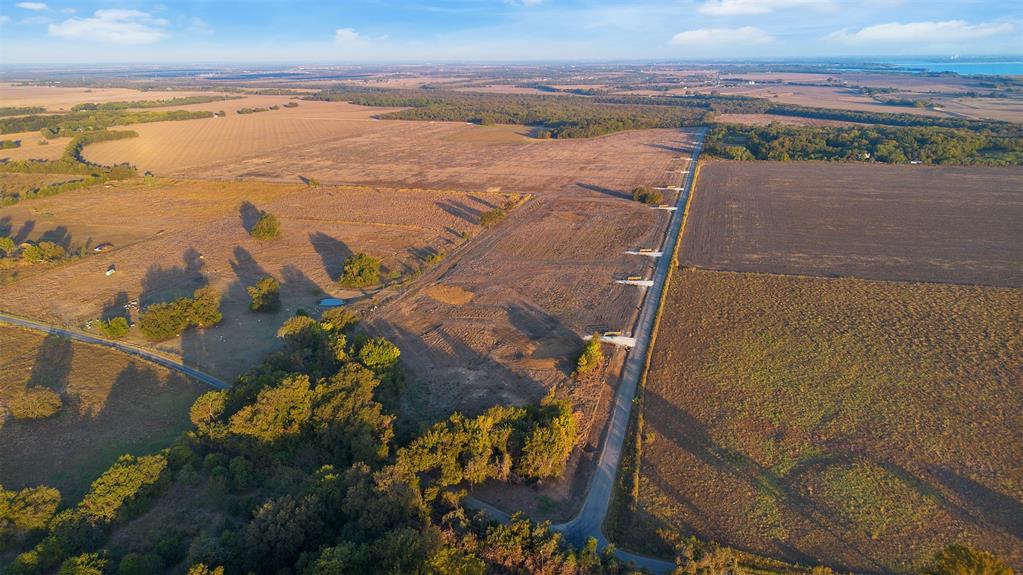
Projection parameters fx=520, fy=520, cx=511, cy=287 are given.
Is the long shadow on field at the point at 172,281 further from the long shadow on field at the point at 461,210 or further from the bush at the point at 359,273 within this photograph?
the long shadow on field at the point at 461,210

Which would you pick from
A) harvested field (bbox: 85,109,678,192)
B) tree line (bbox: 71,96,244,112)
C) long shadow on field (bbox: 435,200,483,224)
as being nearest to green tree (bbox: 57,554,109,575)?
long shadow on field (bbox: 435,200,483,224)

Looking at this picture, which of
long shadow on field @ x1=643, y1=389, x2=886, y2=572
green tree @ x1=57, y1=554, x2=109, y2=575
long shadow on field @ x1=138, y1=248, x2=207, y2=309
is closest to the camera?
green tree @ x1=57, y1=554, x2=109, y2=575

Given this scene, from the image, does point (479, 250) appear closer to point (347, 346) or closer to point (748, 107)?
point (347, 346)

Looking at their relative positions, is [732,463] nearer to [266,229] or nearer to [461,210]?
[461,210]

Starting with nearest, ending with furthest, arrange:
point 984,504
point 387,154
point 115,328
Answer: point 984,504
point 115,328
point 387,154

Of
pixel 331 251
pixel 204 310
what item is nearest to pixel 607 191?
pixel 331 251

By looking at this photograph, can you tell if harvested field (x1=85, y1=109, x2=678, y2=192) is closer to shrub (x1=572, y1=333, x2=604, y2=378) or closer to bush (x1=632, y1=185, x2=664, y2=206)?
bush (x1=632, y1=185, x2=664, y2=206)

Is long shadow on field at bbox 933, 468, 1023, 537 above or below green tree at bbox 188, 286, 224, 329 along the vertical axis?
below
